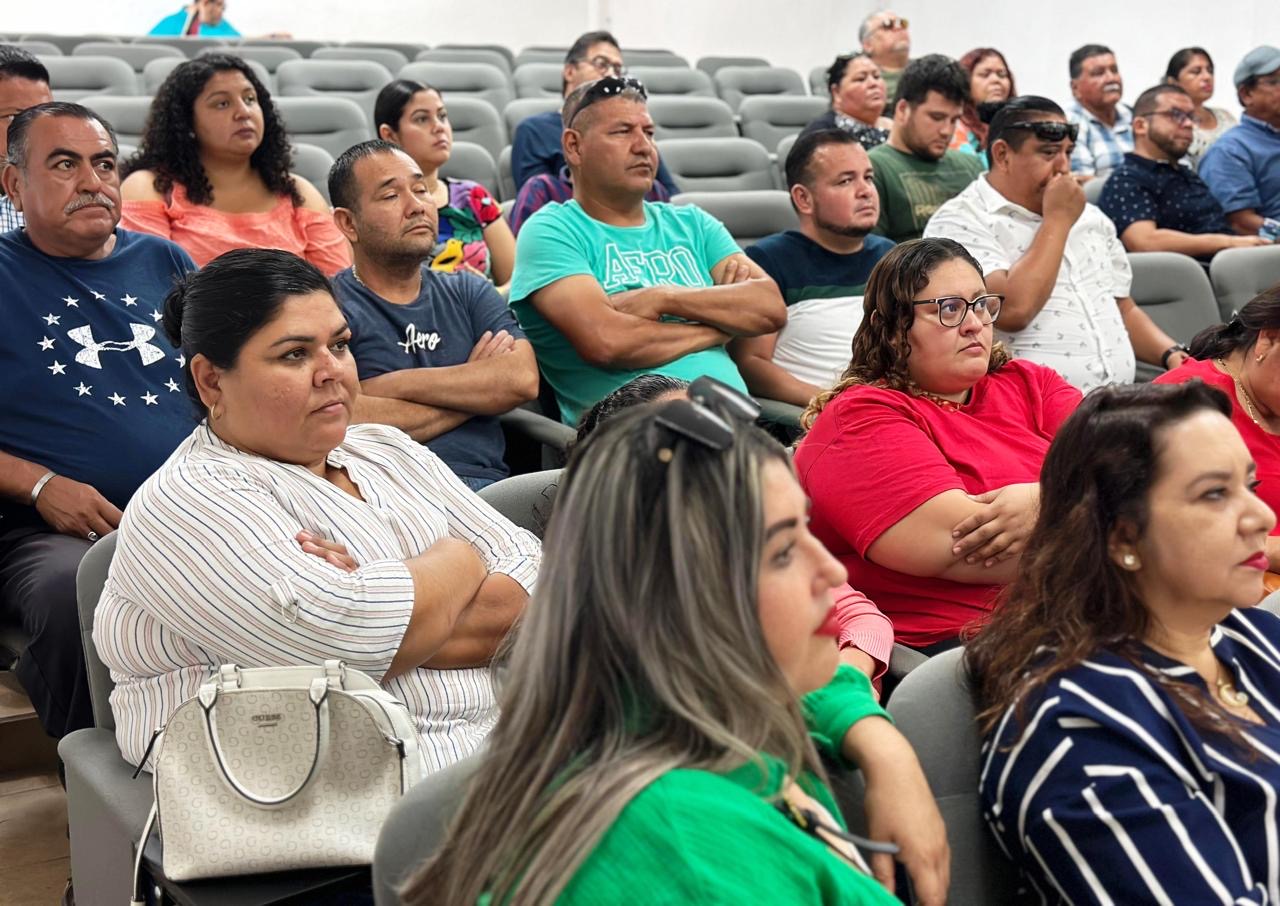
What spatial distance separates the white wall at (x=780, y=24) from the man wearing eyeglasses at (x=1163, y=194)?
11.1ft

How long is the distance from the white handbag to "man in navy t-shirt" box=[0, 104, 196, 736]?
2.54 ft

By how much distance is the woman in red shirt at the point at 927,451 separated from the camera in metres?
1.80

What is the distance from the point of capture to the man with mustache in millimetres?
5699

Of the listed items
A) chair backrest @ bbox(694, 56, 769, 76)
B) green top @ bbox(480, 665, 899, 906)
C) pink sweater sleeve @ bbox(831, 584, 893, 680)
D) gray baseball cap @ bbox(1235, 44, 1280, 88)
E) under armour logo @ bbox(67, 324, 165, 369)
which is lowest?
pink sweater sleeve @ bbox(831, 584, 893, 680)

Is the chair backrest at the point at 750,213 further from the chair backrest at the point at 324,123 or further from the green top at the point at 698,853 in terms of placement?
the green top at the point at 698,853

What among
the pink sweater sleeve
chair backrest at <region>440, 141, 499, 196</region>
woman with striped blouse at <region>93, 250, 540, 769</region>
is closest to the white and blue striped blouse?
the pink sweater sleeve

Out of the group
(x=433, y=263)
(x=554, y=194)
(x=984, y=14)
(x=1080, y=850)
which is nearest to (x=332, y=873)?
(x=1080, y=850)

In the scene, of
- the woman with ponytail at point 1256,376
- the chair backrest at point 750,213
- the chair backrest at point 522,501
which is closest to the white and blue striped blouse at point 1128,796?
the chair backrest at point 522,501

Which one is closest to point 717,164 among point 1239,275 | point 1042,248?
point 1239,275

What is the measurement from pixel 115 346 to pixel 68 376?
0.10 meters

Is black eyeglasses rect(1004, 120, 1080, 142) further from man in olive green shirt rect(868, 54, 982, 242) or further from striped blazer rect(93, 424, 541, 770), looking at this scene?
striped blazer rect(93, 424, 541, 770)

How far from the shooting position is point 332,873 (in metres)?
1.31

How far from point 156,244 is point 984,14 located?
24.4ft

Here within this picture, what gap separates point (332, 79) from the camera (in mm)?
5777
